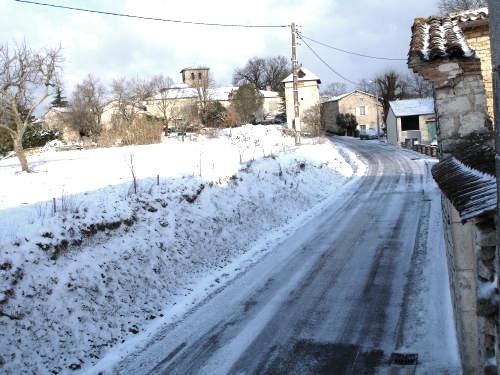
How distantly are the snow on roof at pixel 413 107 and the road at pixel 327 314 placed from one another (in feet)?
113

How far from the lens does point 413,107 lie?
4656cm

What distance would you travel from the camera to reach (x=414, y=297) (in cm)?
826

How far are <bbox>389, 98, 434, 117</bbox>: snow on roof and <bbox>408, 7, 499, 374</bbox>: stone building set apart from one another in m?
36.2

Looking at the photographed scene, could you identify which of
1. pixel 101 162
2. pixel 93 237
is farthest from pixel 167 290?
pixel 101 162

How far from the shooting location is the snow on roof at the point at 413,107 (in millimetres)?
45344

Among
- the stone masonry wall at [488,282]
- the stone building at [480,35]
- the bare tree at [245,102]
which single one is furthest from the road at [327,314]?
the bare tree at [245,102]

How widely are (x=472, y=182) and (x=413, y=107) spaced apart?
44.4m

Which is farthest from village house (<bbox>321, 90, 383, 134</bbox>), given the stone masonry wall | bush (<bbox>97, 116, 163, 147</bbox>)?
the stone masonry wall

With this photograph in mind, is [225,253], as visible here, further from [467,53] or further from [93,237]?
[467,53]

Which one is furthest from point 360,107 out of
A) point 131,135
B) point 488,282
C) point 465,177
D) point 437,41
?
point 488,282

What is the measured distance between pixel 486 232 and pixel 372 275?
231 inches

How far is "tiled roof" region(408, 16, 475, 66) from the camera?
8344 mm

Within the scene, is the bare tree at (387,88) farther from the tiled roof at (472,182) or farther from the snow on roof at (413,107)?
the tiled roof at (472,182)

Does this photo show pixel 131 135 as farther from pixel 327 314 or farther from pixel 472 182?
pixel 472 182
